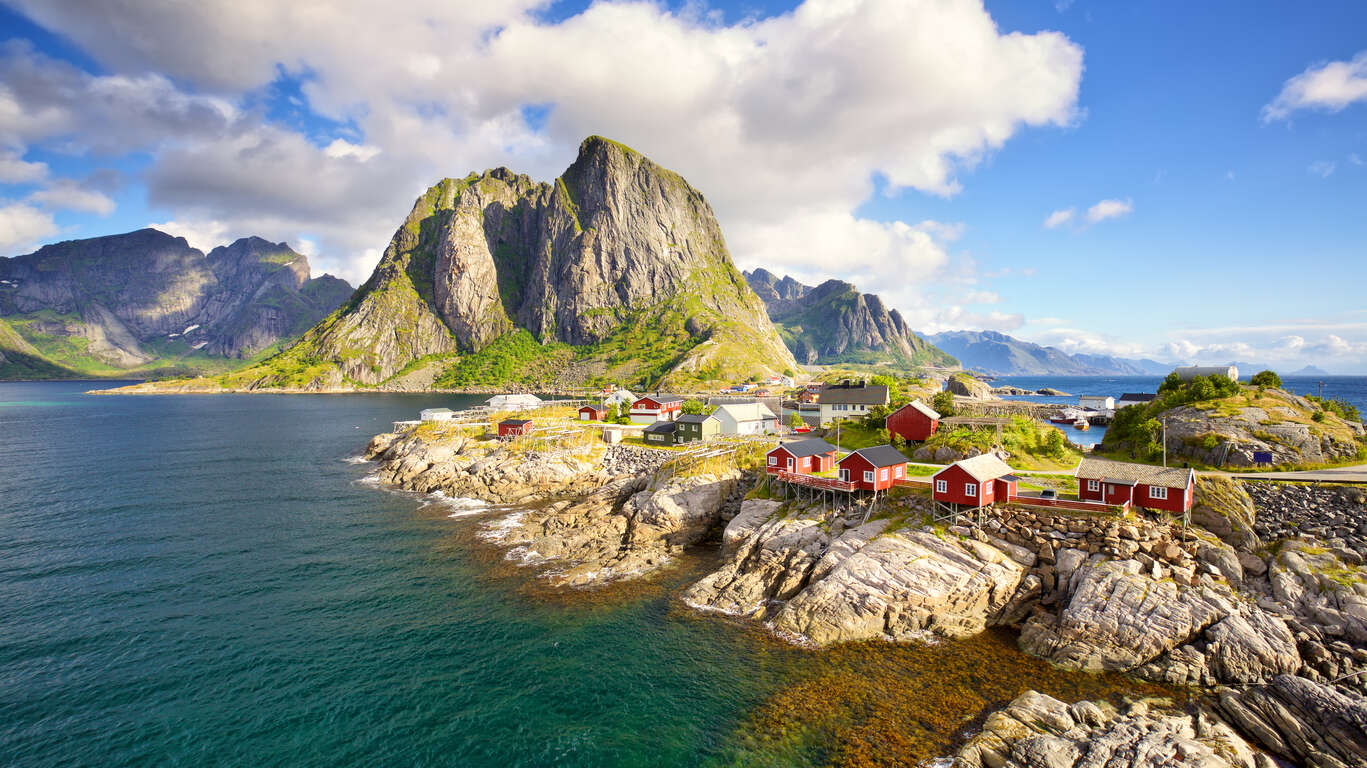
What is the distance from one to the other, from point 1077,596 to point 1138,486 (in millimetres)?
11528

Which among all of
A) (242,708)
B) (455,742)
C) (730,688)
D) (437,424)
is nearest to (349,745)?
(455,742)

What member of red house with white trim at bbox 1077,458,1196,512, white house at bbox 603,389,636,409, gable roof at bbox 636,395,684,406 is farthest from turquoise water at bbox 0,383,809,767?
white house at bbox 603,389,636,409

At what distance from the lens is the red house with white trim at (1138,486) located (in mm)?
36594

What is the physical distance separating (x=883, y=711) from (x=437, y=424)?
83.2 m

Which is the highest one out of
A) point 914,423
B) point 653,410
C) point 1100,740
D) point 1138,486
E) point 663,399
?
point 663,399

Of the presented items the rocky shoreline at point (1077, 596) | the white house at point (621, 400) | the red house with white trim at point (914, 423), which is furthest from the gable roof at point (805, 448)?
the white house at point (621, 400)

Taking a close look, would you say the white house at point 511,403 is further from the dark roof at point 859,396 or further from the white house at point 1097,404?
the white house at point 1097,404

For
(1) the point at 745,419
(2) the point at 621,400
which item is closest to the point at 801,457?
(1) the point at 745,419

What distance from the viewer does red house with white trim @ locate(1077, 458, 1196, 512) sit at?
36594mm

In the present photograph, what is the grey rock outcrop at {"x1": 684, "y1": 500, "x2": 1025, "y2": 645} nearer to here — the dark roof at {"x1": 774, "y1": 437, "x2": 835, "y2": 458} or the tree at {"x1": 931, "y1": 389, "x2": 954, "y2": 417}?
the dark roof at {"x1": 774, "y1": 437, "x2": 835, "y2": 458}

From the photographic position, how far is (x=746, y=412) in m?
78.4

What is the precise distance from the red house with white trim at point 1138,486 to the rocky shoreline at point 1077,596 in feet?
4.25

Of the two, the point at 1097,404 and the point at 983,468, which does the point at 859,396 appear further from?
the point at 1097,404

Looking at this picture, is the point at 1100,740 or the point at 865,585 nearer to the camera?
the point at 1100,740
